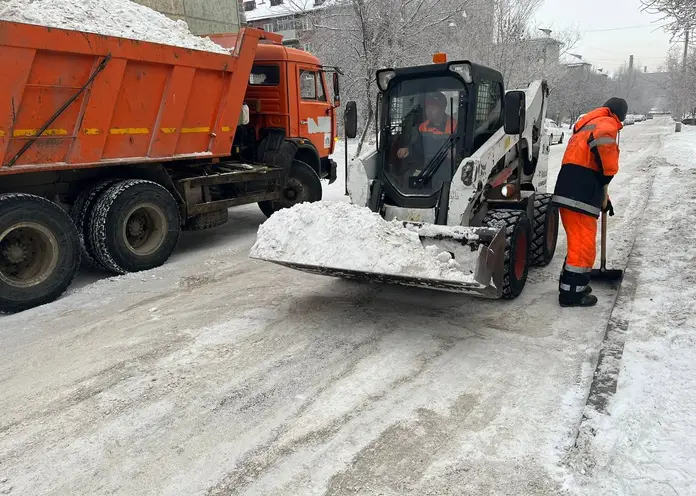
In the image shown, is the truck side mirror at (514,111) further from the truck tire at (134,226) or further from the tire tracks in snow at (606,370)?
the truck tire at (134,226)

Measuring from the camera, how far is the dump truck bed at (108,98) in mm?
4902

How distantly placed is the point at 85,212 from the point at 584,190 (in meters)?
5.20

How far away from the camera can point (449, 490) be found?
8.31ft

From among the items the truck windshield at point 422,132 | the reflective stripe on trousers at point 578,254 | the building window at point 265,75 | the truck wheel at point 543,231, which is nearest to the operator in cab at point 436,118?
the truck windshield at point 422,132

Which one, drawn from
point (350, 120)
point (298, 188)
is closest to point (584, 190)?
point (350, 120)

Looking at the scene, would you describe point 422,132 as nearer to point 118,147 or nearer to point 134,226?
point 118,147

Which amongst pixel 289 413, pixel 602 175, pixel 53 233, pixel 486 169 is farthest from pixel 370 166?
pixel 53 233

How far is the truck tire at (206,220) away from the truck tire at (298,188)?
137cm

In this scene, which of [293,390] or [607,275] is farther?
[607,275]

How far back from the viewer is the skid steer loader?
4.77 metres

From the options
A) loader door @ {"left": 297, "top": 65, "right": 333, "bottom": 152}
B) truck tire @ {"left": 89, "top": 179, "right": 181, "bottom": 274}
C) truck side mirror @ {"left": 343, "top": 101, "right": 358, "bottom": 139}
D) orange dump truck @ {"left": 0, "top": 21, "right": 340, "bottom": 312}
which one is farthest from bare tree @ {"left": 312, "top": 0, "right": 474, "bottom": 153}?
truck tire @ {"left": 89, "top": 179, "right": 181, "bottom": 274}

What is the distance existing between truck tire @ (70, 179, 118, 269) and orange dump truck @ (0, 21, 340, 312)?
1 centimetres

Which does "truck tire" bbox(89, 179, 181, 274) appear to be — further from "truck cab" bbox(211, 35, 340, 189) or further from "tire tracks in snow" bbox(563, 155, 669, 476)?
"tire tracks in snow" bbox(563, 155, 669, 476)

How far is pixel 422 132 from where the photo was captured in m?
5.24
